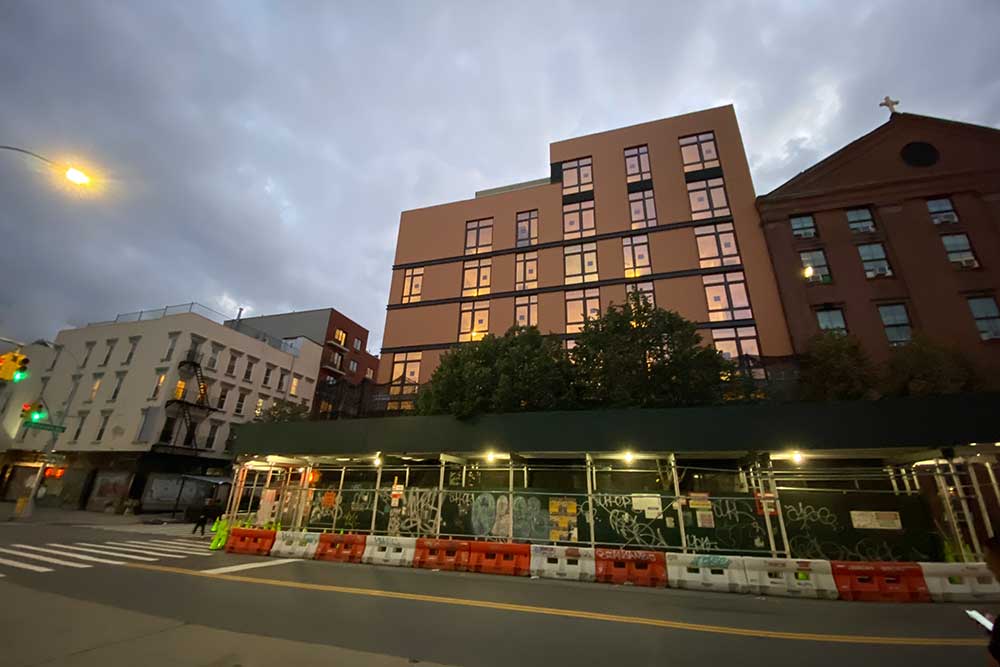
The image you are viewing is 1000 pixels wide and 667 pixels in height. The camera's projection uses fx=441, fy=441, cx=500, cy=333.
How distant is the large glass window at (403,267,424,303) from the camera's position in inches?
1234

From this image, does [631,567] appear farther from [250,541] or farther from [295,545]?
[250,541]

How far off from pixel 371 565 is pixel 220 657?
8.92m

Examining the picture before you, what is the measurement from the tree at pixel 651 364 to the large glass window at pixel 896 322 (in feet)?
30.1

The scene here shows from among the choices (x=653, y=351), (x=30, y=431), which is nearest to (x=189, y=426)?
(x=30, y=431)

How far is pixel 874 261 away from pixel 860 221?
8.11 feet

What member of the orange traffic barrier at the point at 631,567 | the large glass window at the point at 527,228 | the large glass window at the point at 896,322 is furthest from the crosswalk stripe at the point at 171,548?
the large glass window at the point at 896,322

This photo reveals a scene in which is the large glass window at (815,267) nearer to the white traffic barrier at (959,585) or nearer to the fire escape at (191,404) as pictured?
the white traffic barrier at (959,585)

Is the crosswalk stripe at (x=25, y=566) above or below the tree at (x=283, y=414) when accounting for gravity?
below

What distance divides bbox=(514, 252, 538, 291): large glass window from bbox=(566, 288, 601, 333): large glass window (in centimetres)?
272

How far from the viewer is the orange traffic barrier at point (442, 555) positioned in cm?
1277

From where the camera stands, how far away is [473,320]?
29.0 m

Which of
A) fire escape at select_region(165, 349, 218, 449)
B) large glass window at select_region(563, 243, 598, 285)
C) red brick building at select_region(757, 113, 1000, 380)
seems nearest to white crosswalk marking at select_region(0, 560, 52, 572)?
fire escape at select_region(165, 349, 218, 449)

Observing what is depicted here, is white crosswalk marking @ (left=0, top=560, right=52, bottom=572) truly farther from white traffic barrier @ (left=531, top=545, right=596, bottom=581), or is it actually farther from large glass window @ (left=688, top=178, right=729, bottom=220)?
large glass window @ (left=688, top=178, right=729, bottom=220)

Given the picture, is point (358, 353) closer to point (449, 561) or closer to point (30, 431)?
point (30, 431)
